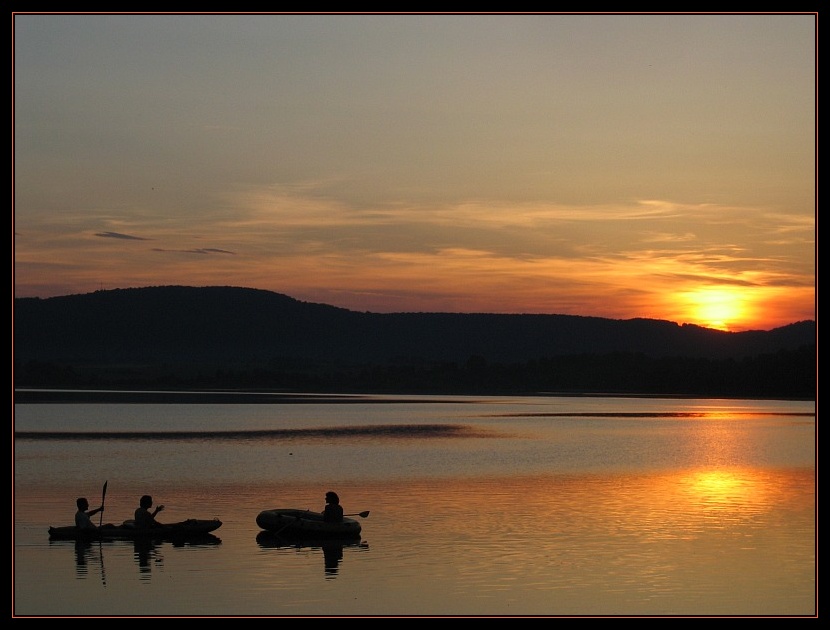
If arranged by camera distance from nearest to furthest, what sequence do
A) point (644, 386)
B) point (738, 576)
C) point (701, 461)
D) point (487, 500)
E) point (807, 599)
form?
point (807, 599), point (738, 576), point (487, 500), point (701, 461), point (644, 386)

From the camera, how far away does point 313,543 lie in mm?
27766

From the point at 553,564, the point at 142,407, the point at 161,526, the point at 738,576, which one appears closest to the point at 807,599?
the point at 738,576

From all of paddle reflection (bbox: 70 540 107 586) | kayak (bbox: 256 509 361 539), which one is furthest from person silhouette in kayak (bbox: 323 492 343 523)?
paddle reflection (bbox: 70 540 107 586)

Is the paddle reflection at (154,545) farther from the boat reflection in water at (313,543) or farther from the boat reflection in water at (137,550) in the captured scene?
the boat reflection in water at (313,543)

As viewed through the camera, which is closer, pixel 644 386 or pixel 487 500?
pixel 487 500

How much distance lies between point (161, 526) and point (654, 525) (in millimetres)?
13154

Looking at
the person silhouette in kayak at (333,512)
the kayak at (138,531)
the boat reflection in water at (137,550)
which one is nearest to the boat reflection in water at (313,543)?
the person silhouette in kayak at (333,512)

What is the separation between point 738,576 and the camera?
2442 cm

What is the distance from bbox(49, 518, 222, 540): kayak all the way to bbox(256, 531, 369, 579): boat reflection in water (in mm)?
1366

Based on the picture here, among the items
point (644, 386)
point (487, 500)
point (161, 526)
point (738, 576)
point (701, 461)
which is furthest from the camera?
point (644, 386)

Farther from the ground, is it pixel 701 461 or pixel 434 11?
pixel 434 11

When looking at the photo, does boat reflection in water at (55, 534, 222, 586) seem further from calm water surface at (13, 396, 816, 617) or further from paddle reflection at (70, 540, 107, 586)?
calm water surface at (13, 396, 816, 617)

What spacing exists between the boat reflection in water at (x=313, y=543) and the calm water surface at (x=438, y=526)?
13 cm

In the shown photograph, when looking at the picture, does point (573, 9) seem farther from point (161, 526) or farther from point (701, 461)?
point (701, 461)
